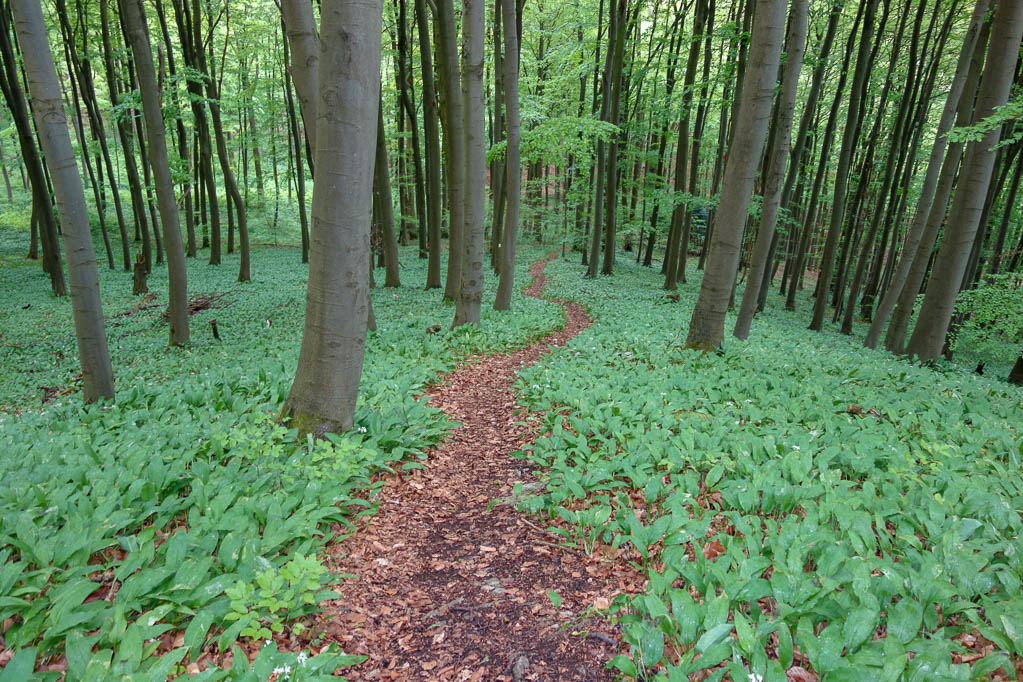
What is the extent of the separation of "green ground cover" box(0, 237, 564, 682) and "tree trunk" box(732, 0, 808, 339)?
18.4 feet

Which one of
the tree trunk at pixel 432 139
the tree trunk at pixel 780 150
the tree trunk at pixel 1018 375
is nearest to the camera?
the tree trunk at pixel 780 150

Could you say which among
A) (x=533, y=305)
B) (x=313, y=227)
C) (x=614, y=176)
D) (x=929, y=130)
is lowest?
(x=533, y=305)

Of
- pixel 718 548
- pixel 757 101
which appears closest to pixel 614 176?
pixel 757 101

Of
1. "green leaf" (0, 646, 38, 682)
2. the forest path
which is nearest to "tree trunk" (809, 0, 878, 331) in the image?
the forest path

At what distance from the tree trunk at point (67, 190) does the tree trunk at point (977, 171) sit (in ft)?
35.4

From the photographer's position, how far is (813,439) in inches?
174

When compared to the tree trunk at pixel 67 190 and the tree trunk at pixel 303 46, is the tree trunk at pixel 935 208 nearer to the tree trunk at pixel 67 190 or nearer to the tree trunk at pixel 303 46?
the tree trunk at pixel 303 46

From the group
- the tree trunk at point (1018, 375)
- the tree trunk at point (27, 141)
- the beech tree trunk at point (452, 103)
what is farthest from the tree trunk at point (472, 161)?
the tree trunk at point (27, 141)

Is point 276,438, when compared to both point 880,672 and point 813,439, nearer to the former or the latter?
point 880,672

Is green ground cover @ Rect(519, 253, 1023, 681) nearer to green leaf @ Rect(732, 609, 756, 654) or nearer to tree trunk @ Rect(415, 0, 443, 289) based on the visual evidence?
green leaf @ Rect(732, 609, 756, 654)

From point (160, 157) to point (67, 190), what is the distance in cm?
450

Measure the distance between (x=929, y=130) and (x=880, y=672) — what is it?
2063cm

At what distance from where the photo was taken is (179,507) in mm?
3389

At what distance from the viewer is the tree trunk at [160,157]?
8.02 meters
